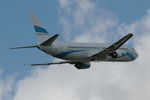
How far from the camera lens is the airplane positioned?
278ft

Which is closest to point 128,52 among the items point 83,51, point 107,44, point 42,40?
point 107,44

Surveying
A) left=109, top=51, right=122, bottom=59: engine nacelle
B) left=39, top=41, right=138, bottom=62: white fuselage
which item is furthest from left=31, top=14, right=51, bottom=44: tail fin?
left=109, top=51, right=122, bottom=59: engine nacelle

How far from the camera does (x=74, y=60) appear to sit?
88812 mm

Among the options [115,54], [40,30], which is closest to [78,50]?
[115,54]

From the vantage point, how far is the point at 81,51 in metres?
88.5

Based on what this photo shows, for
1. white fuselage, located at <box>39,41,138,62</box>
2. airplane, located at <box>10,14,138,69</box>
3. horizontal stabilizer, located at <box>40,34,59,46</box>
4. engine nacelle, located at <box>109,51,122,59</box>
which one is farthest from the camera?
engine nacelle, located at <box>109,51,122,59</box>

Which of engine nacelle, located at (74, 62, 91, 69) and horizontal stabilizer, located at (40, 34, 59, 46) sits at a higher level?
horizontal stabilizer, located at (40, 34, 59, 46)

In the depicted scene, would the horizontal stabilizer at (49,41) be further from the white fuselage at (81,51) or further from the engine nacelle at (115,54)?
the engine nacelle at (115,54)

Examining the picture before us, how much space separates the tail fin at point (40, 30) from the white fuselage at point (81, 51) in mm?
2088

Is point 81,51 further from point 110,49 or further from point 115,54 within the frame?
point 115,54

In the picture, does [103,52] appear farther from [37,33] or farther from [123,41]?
[37,33]

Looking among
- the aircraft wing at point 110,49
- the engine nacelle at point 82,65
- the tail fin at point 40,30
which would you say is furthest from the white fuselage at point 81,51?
the engine nacelle at point 82,65

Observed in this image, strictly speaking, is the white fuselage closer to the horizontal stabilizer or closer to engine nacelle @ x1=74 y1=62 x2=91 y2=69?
the horizontal stabilizer

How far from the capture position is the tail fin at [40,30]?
284ft
